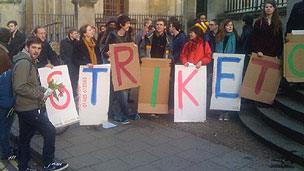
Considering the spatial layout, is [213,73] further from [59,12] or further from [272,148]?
[59,12]

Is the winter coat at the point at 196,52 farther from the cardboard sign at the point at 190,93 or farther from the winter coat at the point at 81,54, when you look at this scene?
the winter coat at the point at 81,54

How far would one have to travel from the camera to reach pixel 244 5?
12141 mm

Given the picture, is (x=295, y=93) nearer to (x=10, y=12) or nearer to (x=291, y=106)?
(x=291, y=106)

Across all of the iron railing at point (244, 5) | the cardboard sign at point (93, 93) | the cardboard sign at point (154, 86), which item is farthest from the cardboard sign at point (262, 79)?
the iron railing at point (244, 5)

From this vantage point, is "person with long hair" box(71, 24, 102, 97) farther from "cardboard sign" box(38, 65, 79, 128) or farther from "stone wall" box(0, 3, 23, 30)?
"stone wall" box(0, 3, 23, 30)

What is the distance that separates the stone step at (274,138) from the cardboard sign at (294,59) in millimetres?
1017

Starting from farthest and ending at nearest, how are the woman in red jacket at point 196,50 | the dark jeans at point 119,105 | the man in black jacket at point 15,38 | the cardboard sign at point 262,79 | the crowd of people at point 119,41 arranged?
the man in black jacket at point 15,38 → the dark jeans at point 119,105 → the woman in red jacket at point 196,50 → the cardboard sign at point 262,79 → the crowd of people at point 119,41

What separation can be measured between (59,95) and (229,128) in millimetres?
3210

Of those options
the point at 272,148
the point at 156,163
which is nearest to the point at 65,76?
the point at 156,163

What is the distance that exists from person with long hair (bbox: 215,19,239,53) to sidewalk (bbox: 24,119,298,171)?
2.05 m

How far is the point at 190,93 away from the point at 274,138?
75.5 inches

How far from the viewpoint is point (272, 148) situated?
20.4ft

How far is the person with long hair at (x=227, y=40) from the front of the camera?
7891 mm

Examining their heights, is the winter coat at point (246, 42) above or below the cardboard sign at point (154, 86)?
above
